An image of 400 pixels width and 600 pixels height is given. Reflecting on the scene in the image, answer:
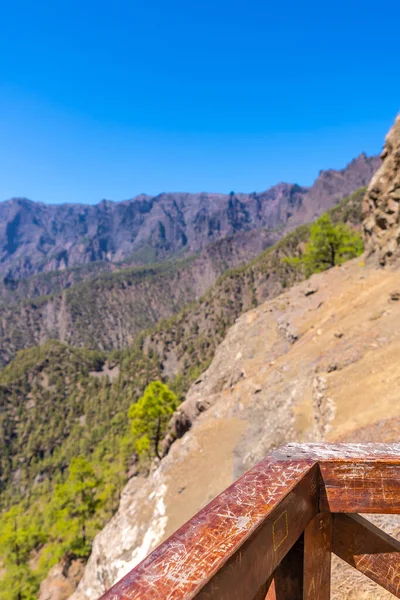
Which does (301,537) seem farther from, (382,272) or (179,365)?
(179,365)

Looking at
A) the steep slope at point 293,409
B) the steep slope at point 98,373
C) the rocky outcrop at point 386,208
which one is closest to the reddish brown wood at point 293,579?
the steep slope at point 293,409

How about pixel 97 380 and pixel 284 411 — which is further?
pixel 97 380

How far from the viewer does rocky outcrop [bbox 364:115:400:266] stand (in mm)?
20869

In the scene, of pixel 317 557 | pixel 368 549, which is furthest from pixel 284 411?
pixel 317 557

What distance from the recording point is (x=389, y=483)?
163 cm

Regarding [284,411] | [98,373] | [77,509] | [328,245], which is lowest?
[98,373]

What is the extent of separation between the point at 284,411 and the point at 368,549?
13130 mm

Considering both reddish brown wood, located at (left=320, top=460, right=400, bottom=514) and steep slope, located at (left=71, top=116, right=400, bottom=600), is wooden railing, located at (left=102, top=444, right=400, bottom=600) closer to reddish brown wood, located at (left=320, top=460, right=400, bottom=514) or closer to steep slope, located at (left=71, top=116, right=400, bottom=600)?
reddish brown wood, located at (left=320, top=460, right=400, bottom=514)

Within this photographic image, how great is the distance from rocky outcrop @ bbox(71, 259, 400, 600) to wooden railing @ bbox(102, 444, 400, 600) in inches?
154

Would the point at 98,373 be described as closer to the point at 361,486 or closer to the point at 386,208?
the point at 386,208

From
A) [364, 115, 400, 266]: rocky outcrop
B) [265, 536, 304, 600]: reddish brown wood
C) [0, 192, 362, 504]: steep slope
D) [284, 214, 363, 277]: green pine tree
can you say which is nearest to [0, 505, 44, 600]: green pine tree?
[265, 536, 304, 600]: reddish brown wood

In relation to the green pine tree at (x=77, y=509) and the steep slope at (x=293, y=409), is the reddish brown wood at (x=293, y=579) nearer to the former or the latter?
the steep slope at (x=293, y=409)

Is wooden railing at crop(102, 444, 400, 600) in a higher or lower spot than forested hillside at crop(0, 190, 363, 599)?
higher

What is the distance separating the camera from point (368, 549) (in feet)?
5.48
